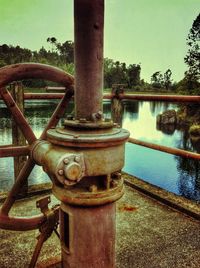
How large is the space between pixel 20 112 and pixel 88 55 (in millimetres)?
592

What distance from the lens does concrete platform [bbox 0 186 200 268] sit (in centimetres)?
162

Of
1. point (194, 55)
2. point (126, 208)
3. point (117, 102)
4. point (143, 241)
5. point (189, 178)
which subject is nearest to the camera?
point (143, 241)

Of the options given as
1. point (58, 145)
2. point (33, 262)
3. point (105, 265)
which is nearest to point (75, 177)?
point (58, 145)

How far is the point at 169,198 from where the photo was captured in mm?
2375

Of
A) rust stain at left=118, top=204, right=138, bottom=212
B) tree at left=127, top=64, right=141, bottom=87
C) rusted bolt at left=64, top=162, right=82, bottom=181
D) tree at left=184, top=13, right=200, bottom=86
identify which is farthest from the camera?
tree at left=127, top=64, right=141, bottom=87

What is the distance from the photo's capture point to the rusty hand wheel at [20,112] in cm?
125

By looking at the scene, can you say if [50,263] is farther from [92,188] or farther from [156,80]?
[156,80]

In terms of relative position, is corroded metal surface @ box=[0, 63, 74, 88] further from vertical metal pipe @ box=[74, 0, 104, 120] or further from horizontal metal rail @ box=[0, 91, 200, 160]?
horizontal metal rail @ box=[0, 91, 200, 160]

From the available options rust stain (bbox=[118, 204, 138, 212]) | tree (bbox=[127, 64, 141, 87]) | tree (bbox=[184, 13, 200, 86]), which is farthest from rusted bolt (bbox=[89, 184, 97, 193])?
tree (bbox=[127, 64, 141, 87])

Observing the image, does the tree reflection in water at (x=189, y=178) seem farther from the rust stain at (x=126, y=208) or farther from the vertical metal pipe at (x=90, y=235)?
the vertical metal pipe at (x=90, y=235)

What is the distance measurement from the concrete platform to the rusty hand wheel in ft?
1.10

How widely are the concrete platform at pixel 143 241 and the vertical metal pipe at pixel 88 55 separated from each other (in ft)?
3.41

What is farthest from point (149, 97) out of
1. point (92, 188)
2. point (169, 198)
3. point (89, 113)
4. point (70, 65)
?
point (70, 65)

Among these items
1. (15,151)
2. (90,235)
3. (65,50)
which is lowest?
(90,235)
